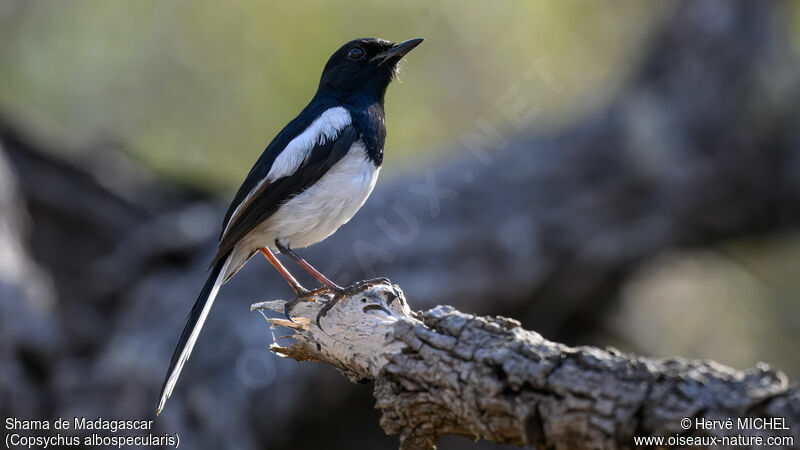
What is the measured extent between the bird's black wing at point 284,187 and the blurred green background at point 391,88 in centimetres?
402

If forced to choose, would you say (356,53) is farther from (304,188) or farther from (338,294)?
(338,294)

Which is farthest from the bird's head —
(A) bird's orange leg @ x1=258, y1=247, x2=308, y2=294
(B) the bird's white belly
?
(A) bird's orange leg @ x1=258, y1=247, x2=308, y2=294

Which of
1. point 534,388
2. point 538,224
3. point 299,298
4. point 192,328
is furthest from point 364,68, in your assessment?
point 538,224

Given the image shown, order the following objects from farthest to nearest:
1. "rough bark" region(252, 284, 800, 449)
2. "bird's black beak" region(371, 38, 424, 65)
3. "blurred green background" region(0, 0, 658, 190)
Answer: "blurred green background" region(0, 0, 658, 190)
"bird's black beak" region(371, 38, 424, 65)
"rough bark" region(252, 284, 800, 449)

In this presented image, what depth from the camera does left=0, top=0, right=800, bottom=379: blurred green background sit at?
8898mm

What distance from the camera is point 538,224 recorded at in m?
6.99

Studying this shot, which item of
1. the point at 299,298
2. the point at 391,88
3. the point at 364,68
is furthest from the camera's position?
the point at 391,88

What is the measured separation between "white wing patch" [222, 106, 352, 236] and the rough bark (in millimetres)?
1173

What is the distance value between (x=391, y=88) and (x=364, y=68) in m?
5.41

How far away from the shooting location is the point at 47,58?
39.7 feet

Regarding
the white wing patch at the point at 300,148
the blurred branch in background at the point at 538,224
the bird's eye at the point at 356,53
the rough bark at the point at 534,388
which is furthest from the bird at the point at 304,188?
the blurred branch in background at the point at 538,224

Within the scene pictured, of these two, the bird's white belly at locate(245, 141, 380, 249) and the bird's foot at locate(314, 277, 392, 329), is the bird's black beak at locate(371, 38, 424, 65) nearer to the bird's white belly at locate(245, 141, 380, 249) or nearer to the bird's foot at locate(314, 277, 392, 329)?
the bird's white belly at locate(245, 141, 380, 249)

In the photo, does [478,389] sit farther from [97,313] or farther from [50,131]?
[50,131]

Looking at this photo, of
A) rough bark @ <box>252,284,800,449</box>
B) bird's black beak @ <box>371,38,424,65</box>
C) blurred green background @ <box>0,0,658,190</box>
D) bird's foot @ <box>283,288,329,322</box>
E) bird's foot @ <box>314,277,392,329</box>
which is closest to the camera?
rough bark @ <box>252,284,800,449</box>
